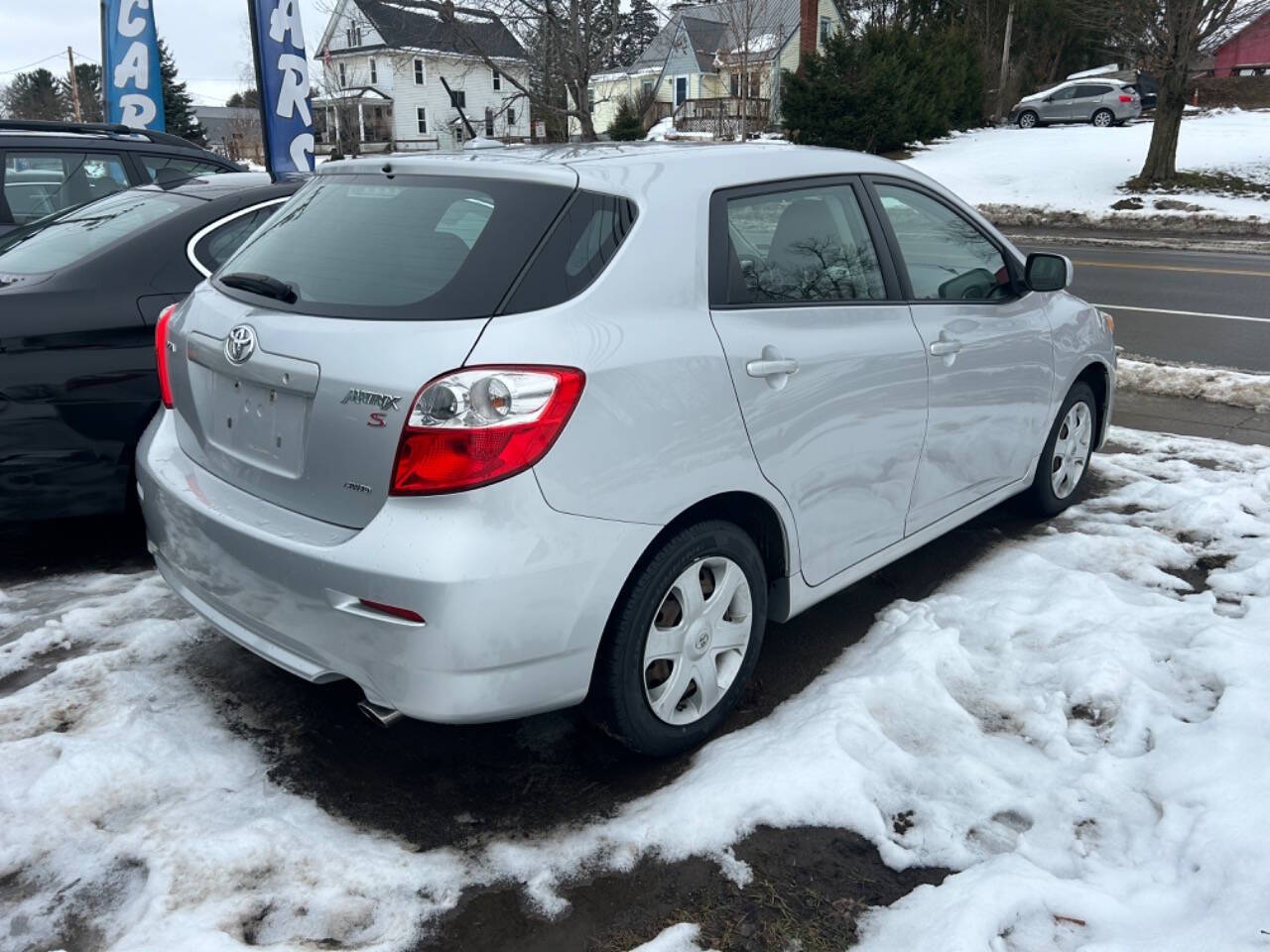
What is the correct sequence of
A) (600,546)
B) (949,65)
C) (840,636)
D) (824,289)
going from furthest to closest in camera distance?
(949,65), (840,636), (824,289), (600,546)

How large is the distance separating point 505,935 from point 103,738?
4.56 feet

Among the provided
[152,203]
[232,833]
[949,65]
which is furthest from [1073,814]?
[949,65]

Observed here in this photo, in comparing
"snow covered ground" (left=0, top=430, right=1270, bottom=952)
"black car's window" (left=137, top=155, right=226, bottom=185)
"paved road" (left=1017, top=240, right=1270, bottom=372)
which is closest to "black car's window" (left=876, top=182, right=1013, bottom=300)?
"snow covered ground" (left=0, top=430, right=1270, bottom=952)

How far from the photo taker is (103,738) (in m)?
3.03

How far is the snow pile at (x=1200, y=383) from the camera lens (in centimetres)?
725

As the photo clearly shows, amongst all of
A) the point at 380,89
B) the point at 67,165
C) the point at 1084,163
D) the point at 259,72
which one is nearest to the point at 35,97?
the point at 380,89

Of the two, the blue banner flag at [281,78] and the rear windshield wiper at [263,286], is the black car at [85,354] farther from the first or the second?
the blue banner flag at [281,78]

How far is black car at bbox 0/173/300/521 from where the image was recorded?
396 centimetres

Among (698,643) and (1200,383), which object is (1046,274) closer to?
(698,643)

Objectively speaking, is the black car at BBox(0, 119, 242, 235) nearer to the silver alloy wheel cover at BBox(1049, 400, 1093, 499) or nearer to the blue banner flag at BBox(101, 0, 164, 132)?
the silver alloy wheel cover at BBox(1049, 400, 1093, 499)

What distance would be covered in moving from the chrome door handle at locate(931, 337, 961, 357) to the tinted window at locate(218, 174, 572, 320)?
158 cm

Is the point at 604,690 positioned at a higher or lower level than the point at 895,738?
higher

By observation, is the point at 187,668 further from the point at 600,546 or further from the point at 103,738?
the point at 600,546

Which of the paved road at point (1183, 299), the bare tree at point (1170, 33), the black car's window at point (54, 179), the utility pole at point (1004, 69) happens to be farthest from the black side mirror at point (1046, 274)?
the utility pole at point (1004, 69)
